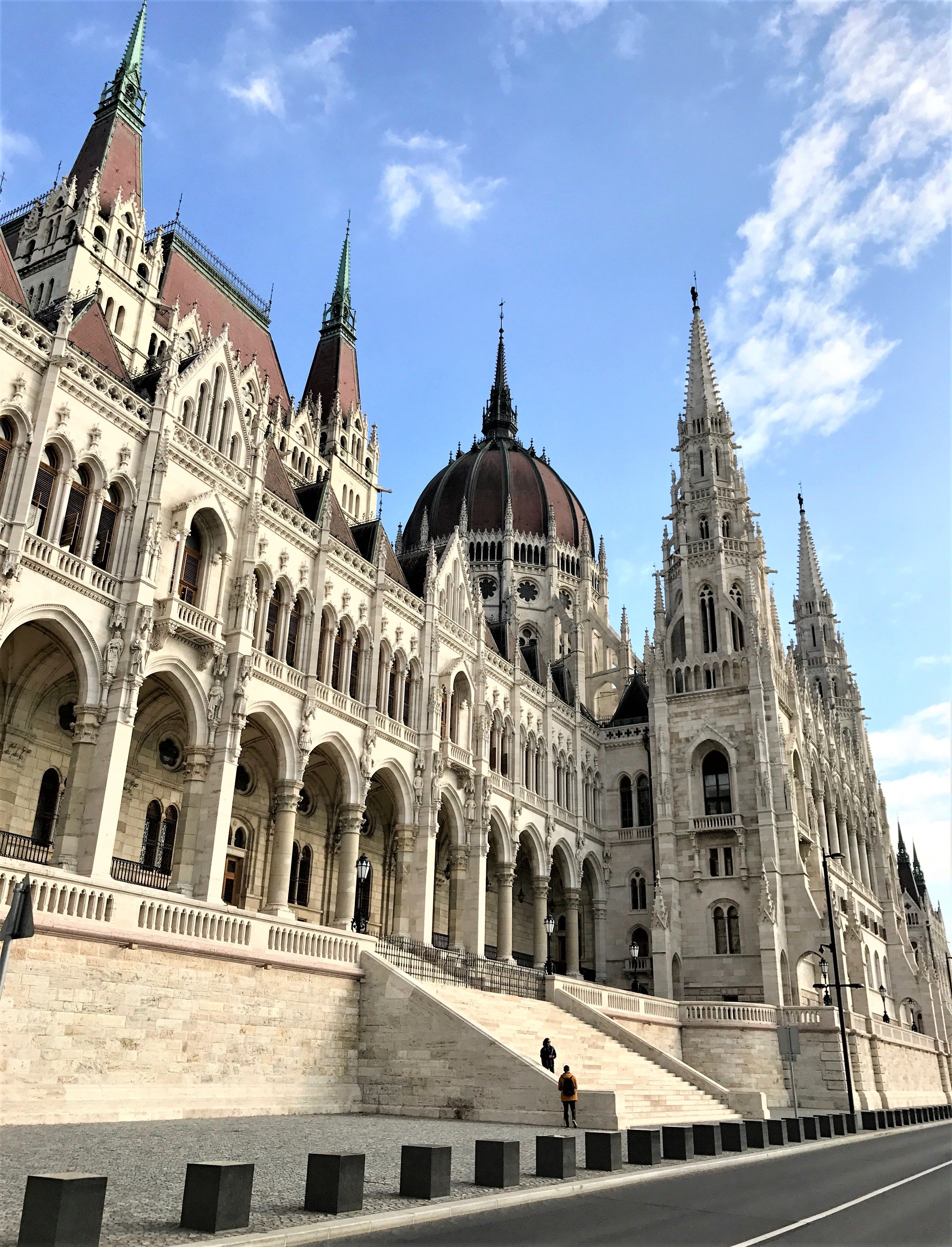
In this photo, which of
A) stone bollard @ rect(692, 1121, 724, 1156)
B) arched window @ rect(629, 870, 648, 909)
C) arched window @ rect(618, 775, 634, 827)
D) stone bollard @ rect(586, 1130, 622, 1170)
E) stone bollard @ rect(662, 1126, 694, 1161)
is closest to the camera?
stone bollard @ rect(586, 1130, 622, 1170)

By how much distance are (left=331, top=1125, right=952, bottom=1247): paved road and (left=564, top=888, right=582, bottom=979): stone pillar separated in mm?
29162

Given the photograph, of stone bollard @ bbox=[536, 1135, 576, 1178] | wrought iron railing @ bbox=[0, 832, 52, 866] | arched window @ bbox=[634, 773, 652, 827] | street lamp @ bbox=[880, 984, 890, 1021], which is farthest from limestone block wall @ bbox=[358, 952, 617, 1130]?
street lamp @ bbox=[880, 984, 890, 1021]

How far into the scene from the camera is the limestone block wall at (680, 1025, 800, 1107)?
3753 cm

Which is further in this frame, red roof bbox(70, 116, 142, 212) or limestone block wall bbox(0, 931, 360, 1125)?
red roof bbox(70, 116, 142, 212)

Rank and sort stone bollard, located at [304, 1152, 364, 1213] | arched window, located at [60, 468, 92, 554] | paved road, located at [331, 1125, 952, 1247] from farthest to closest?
arched window, located at [60, 468, 92, 554]
stone bollard, located at [304, 1152, 364, 1213]
paved road, located at [331, 1125, 952, 1247]

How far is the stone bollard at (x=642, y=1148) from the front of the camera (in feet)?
49.8

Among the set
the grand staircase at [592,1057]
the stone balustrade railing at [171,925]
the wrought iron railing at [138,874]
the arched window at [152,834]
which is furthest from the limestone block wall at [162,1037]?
the arched window at [152,834]

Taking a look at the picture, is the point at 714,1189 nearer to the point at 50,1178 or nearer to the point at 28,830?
the point at 50,1178

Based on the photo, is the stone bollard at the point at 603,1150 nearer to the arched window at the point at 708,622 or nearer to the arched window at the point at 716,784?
the arched window at the point at 716,784

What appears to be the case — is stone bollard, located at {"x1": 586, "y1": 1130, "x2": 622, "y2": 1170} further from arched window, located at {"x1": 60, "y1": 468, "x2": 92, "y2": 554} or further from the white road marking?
arched window, located at {"x1": 60, "y1": 468, "x2": 92, "y2": 554}

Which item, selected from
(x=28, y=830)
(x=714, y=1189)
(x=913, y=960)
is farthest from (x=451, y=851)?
(x=913, y=960)

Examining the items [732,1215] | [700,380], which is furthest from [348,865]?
[700,380]

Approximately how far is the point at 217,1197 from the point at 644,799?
4368cm

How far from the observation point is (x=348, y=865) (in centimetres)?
3066
